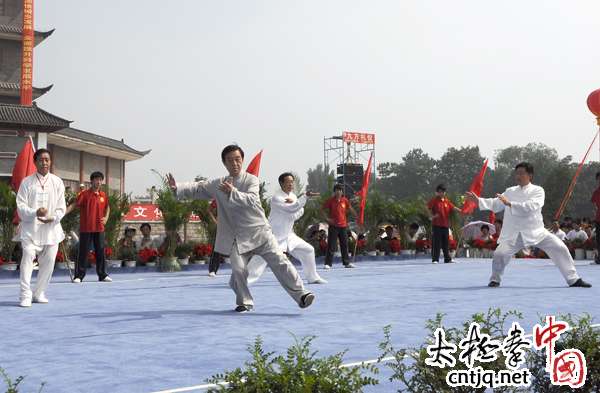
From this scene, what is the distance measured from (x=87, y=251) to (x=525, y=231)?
6594mm

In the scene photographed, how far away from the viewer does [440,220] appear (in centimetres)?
1537

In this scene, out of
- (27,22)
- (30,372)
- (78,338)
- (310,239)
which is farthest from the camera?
(27,22)

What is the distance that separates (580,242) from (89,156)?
27624 millimetres

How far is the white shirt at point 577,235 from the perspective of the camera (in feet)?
57.6

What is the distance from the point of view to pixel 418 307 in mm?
7129

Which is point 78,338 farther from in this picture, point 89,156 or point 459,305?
point 89,156

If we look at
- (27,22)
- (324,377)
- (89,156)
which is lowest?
(324,377)

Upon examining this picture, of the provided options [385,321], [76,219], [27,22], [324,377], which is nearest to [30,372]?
[324,377]

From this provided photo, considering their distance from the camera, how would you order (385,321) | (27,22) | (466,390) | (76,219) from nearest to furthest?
(466,390), (385,321), (76,219), (27,22)

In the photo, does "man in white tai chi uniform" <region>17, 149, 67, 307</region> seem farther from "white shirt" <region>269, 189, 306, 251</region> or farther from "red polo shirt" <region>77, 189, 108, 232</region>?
"red polo shirt" <region>77, 189, 108, 232</region>

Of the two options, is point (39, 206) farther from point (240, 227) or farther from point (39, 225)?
point (240, 227)

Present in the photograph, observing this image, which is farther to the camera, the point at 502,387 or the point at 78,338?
the point at 78,338

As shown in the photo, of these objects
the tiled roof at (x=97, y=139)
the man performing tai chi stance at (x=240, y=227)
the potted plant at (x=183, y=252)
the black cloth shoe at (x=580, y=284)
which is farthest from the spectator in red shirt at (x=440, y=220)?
the tiled roof at (x=97, y=139)

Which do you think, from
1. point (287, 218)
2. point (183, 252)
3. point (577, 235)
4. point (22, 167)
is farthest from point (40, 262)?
point (577, 235)
